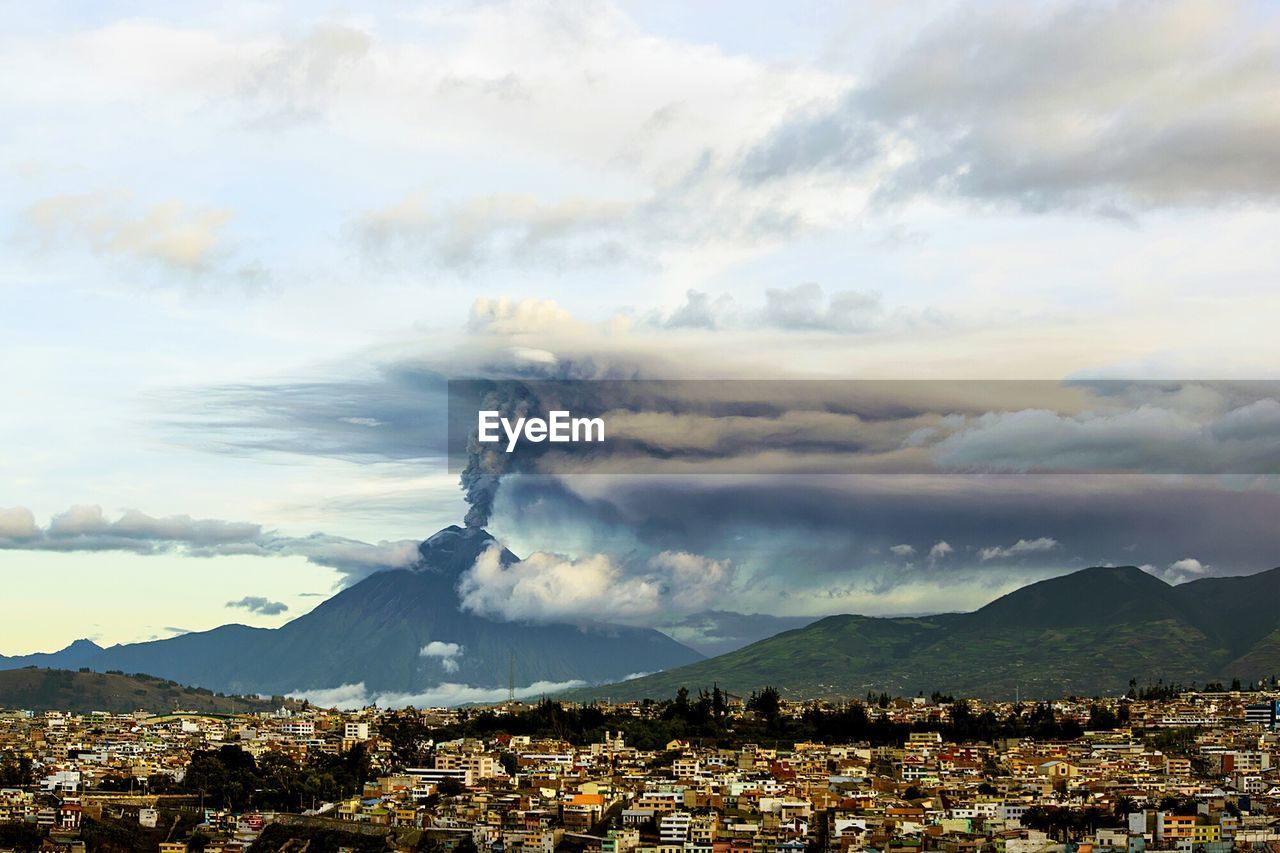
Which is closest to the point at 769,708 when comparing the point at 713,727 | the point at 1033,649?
the point at 713,727

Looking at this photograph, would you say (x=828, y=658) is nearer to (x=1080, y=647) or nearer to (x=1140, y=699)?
(x=1080, y=647)

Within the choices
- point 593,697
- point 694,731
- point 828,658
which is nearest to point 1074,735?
point 694,731

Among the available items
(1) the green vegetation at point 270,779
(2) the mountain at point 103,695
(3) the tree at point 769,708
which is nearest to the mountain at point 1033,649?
(2) the mountain at point 103,695

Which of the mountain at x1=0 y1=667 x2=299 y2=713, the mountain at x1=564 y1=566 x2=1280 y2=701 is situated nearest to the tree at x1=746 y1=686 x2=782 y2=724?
the mountain at x1=564 y1=566 x2=1280 y2=701

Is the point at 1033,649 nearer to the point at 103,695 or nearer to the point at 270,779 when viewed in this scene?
the point at 103,695

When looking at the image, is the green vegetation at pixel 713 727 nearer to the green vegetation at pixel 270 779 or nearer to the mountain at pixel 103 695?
the green vegetation at pixel 270 779

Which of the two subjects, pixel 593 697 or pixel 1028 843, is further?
pixel 593 697
